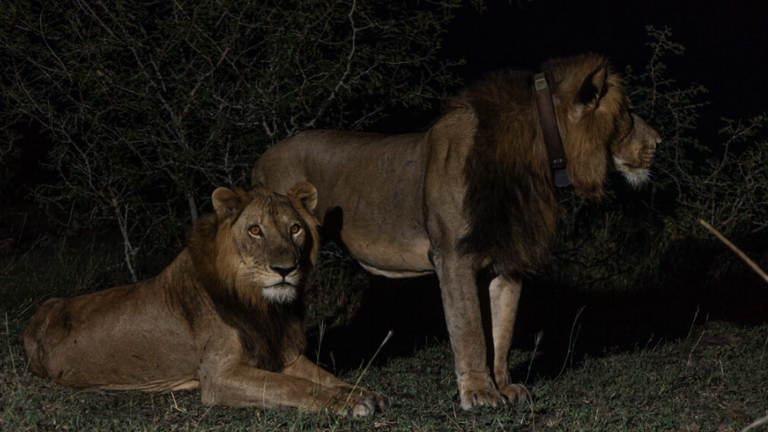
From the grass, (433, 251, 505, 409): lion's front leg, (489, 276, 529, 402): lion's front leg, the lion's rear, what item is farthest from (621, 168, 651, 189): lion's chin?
the lion's rear

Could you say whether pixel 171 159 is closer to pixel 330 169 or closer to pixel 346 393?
pixel 330 169

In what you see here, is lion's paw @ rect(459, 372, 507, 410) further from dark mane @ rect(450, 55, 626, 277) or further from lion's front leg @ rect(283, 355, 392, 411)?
dark mane @ rect(450, 55, 626, 277)

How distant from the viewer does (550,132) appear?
13.0ft

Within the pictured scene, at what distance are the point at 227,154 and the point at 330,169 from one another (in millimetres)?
1639

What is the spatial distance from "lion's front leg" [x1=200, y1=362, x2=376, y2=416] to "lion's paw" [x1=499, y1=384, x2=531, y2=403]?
693 millimetres

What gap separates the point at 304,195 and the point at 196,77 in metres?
2.41

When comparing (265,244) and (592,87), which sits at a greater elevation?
(592,87)

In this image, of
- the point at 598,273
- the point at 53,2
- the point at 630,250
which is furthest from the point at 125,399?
the point at 630,250

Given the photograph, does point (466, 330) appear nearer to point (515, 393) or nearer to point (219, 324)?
point (515, 393)

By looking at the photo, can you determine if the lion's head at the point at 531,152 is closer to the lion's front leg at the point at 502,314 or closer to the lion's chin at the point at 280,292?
the lion's front leg at the point at 502,314

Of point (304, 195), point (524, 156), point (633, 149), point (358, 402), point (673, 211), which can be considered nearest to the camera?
point (358, 402)

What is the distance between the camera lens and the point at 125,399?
13.6 feet

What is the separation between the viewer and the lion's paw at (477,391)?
3.95 meters

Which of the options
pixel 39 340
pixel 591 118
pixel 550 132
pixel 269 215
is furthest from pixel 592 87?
pixel 39 340
